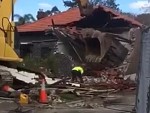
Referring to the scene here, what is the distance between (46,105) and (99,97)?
8.42 feet

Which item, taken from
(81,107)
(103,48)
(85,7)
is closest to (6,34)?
(81,107)

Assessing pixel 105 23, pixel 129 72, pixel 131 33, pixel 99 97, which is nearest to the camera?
pixel 99 97

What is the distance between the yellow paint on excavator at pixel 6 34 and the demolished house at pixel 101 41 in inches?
360

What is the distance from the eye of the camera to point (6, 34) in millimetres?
13422

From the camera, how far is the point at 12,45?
1345 centimetres

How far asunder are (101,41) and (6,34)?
958 centimetres

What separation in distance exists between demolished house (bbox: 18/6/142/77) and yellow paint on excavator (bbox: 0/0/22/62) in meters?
9.13

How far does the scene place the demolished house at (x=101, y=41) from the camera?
22.3 m

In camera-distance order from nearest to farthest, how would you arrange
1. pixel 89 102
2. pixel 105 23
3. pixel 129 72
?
1. pixel 89 102
2. pixel 129 72
3. pixel 105 23

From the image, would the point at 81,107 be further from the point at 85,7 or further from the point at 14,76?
the point at 85,7

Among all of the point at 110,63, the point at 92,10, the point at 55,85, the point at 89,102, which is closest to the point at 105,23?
the point at 92,10

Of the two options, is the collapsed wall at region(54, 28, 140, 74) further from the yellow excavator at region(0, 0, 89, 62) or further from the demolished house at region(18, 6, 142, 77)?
the yellow excavator at region(0, 0, 89, 62)

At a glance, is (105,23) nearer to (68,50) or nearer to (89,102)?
(68,50)

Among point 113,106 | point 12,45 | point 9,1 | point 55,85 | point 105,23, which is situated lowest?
point 113,106
